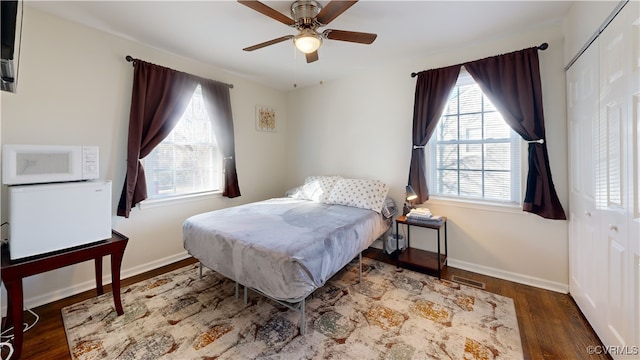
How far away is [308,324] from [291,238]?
647 millimetres

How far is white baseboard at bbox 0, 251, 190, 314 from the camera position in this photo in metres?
2.14

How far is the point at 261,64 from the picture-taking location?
3223 millimetres

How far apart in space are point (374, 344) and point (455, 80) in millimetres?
2625

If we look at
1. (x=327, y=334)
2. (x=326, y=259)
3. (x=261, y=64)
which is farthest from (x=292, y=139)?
(x=327, y=334)

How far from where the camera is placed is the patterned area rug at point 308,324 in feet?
5.42

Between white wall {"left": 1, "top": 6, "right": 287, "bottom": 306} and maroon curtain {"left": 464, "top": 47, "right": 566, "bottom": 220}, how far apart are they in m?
3.25

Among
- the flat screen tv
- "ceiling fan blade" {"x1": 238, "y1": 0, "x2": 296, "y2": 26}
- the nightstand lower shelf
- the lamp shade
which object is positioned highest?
"ceiling fan blade" {"x1": 238, "y1": 0, "x2": 296, "y2": 26}

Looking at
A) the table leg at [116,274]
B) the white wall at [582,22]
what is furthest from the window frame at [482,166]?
the table leg at [116,274]

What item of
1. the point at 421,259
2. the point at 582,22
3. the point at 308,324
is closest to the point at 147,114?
the point at 308,324

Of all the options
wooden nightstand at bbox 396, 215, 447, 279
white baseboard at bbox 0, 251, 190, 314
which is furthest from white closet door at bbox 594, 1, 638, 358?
white baseboard at bbox 0, 251, 190, 314

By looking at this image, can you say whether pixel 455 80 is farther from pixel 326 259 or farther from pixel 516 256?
pixel 326 259

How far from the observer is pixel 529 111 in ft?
7.72

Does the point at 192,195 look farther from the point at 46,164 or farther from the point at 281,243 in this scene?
the point at 281,243

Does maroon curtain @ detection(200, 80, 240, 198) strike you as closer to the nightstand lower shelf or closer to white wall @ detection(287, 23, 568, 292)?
white wall @ detection(287, 23, 568, 292)
